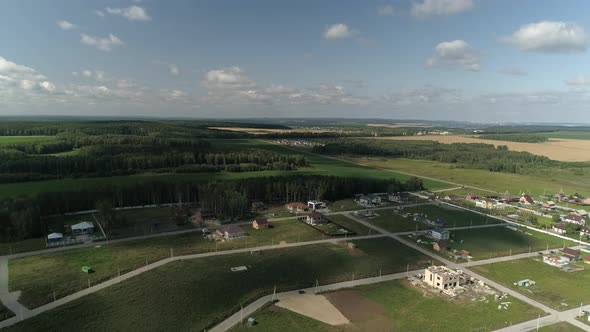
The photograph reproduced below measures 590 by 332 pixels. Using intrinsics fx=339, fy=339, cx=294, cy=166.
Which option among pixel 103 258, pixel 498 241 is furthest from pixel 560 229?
pixel 103 258

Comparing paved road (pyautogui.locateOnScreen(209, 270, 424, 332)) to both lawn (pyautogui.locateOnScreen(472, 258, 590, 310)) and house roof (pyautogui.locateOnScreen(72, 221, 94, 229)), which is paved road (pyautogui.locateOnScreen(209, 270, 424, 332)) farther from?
house roof (pyautogui.locateOnScreen(72, 221, 94, 229))

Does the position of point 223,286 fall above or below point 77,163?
below

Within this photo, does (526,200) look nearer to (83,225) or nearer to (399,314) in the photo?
(399,314)

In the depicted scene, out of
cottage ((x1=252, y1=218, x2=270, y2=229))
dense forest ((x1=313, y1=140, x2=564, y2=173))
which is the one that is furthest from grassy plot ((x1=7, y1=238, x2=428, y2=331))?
dense forest ((x1=313, y1=140, x2=564, y2=173))

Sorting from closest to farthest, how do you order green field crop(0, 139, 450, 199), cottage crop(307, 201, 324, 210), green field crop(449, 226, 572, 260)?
green field crop(449, 226, 572, 260)
green field crop(0, 139, 450, 199)
cottage crop(307, 201, 324, 210)

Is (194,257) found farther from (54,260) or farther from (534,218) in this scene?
(534,218)

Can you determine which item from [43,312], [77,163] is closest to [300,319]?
[43,312]
